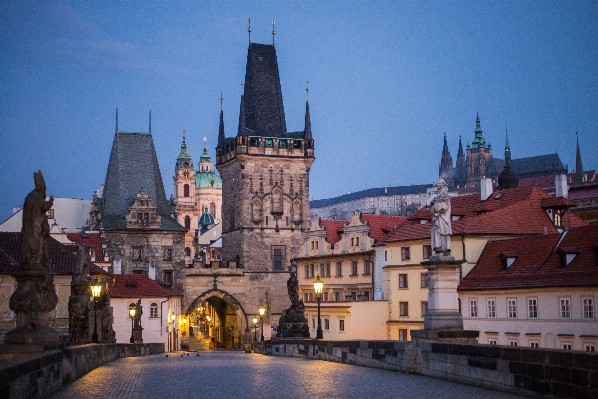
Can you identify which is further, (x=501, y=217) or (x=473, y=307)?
(x=501, y=217)

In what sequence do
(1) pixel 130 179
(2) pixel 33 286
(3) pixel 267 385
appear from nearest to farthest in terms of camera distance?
(2) pixel 33 286
(3) pixel 267 385
(1) pixel 130 179

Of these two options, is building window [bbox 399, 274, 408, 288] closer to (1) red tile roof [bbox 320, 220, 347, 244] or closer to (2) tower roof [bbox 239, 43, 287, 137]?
(1) red tile roof [bbox 320, 220, 347, 244]

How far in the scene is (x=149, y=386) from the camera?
723 inches

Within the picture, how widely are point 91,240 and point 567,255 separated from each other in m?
49.6

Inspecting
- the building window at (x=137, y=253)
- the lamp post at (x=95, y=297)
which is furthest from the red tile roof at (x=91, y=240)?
the lamp post at (x=95, y=297)

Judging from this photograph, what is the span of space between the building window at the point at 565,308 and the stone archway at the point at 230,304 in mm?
50100

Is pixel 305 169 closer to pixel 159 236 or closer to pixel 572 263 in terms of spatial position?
pixel 159 236

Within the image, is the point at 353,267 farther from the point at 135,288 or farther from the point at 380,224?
the point at 135,288

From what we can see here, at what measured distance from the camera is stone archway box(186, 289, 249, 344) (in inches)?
3388

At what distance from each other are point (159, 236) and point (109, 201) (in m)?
5.83

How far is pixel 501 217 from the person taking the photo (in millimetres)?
51375

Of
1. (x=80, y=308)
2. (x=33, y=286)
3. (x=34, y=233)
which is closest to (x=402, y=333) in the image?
(x=80, y=308)

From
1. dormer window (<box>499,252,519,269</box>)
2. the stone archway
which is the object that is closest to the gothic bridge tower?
the stone archway

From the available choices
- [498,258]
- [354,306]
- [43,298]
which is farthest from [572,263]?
[43,298]
